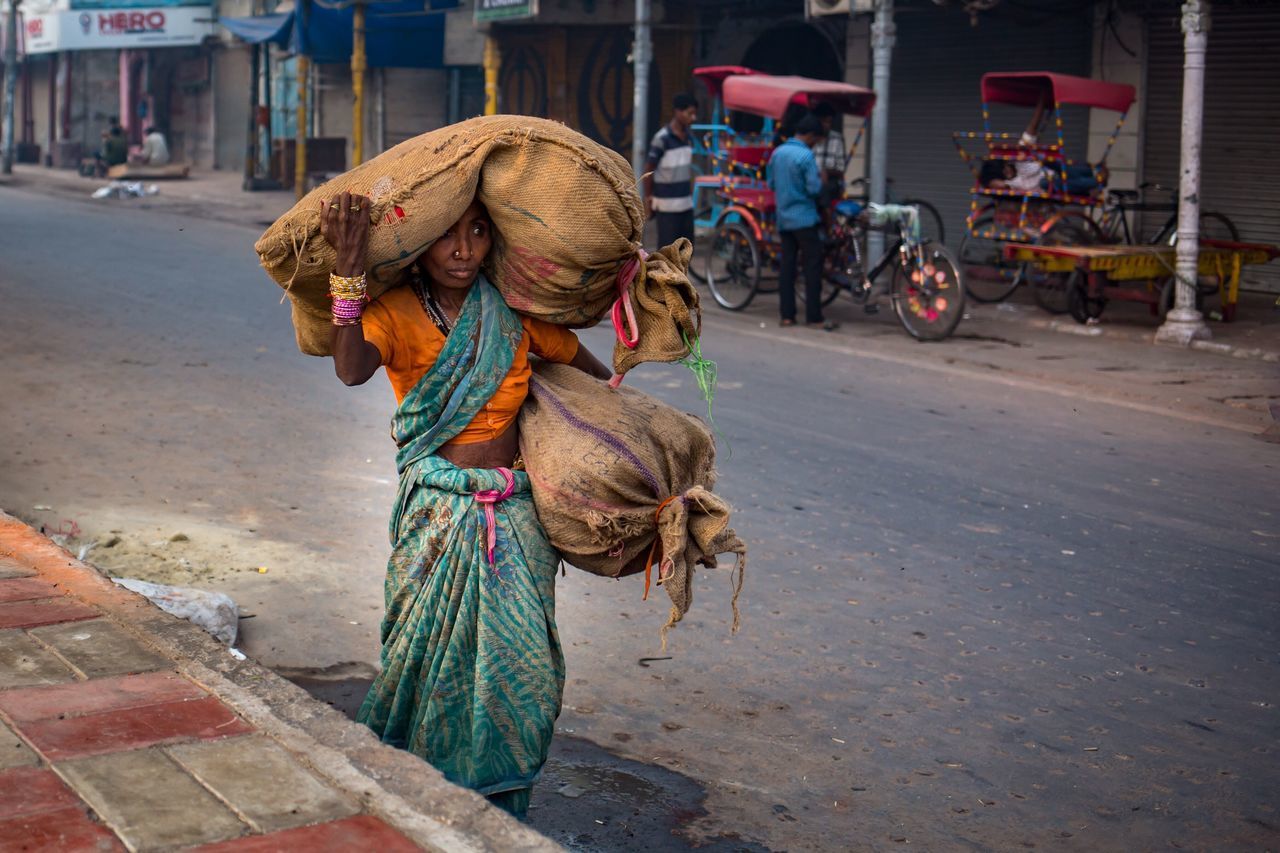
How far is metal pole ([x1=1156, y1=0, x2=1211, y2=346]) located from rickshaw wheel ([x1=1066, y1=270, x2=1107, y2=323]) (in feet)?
2.86

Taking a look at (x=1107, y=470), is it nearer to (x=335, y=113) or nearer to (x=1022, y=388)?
(x=1022, y=388)

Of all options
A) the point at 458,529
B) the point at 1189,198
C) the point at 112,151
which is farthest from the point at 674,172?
the point at 112,151

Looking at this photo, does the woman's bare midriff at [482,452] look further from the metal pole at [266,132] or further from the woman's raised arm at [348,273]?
the metal pole at [266,132]

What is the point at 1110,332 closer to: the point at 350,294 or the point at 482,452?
the point at 482,452

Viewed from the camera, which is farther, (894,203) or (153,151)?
(153,151)

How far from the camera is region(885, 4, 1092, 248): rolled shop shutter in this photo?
15.8 metres

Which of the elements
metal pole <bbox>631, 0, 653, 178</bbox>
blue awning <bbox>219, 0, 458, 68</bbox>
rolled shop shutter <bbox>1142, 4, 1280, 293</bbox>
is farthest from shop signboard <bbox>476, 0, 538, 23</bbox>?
rolled shop shutter <bbox>1142, 4, 1280, 293</bbox>

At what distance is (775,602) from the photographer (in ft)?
17.3

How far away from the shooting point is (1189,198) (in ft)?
37.4

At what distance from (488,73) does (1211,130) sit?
10072mm

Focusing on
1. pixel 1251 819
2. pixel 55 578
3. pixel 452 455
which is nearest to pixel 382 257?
pixel 452 455

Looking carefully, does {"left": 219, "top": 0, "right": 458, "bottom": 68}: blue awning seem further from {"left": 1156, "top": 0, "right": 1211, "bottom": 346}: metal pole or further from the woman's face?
the woman's face

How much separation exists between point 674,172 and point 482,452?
1039 centimetres

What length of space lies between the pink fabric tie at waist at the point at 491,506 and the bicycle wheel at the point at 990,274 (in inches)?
400
